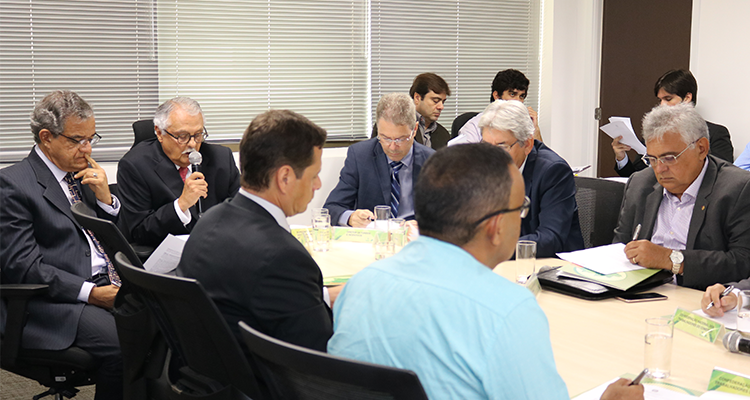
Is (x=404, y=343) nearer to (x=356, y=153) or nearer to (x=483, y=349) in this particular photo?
(x=483, y=349)

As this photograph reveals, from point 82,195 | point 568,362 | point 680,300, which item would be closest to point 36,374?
point 82,195

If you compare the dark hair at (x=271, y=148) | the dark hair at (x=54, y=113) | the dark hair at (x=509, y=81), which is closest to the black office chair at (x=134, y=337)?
the dark hair at (x=271, y=148)

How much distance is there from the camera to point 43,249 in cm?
267

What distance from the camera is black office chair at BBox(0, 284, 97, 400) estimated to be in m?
2.33

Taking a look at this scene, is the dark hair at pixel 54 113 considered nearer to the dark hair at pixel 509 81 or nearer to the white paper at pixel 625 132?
the white paper at pixel 625 132

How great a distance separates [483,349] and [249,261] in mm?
691

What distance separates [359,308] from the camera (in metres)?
1.25

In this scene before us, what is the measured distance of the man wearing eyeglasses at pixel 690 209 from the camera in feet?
7.75

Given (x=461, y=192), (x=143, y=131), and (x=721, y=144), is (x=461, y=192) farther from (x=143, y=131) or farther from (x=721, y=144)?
(x=721, y=144)

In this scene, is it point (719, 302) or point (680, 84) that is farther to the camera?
point (680, 84)

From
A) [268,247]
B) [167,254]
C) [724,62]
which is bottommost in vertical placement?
[167,254]

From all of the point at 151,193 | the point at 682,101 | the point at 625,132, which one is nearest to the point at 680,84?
the point at 682,101

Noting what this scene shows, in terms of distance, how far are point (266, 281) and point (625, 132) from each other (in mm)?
3965

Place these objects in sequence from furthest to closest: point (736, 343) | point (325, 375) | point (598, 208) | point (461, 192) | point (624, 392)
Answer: point (598, 208) < point (736, 343) < point (624, 392) < point (461, 192) < point (325, 375)
